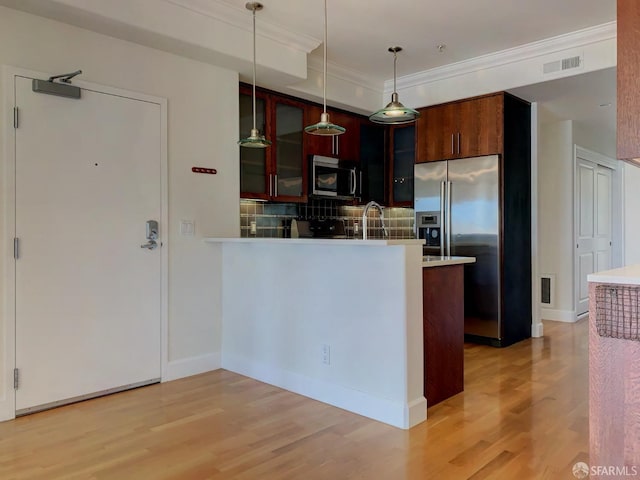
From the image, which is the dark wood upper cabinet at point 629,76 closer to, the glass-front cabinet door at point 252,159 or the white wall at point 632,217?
the glass-front cabinet door at point 252,159

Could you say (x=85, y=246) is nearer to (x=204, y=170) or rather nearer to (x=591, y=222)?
(x=204, y=170)

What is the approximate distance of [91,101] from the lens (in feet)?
10.4

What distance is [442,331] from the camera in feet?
10.2

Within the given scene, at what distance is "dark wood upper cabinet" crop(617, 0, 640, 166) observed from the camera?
64.9 inches

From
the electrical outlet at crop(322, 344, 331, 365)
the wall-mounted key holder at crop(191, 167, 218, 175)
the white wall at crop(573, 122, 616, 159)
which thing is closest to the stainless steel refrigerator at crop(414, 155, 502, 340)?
the white wall at crop(573, 122, 616, 159)

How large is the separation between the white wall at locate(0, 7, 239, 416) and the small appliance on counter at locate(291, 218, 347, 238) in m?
0.98

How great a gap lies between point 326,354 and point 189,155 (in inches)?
72.9

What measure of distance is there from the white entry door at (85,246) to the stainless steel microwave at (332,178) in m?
1.74

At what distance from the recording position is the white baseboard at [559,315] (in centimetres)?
579

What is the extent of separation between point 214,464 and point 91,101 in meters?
2.41

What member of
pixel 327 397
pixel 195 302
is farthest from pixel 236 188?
pixel 327 397

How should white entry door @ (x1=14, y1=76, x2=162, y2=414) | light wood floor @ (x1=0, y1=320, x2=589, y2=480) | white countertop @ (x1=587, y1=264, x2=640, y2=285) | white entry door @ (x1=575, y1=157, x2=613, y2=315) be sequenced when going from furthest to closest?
white entry door @ (x1=575, y1=157, x2=613, y2=315) → white entry door @ (x1=14, y1=76, x2=162, y2=414) → light wood floor @ (x1=0, y1=320, x2=589, y2=480) → white countertop @ (x1=587, y1=264, x2=640, y2=285)

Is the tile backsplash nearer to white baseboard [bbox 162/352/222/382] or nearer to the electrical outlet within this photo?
white baseboard [bbox 162/352/222/382]

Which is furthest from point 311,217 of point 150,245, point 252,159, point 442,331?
point 442,331
